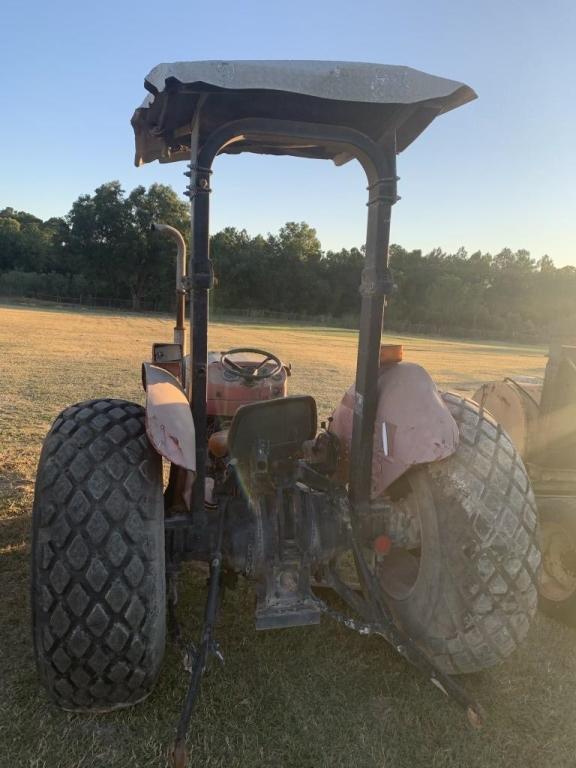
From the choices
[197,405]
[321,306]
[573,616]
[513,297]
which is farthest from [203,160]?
[513,297]

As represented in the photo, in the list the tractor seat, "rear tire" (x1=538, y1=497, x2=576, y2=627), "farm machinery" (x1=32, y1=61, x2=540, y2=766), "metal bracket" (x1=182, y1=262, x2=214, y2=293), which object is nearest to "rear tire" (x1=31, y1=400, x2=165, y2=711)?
"farm machinery" (x1=32, y1=61, x2=540, y2=766)

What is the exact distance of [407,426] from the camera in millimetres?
2377

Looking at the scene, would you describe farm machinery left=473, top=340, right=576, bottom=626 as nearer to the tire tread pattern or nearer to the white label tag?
the tire tread pattern

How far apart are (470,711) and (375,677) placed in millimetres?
490

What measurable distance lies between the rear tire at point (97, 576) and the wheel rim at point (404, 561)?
3.45 feet

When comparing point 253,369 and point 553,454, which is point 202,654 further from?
point 553,454

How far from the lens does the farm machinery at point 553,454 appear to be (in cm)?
321

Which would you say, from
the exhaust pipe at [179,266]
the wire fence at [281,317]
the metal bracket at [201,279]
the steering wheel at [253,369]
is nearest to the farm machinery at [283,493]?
the metal bracket at [201,279]

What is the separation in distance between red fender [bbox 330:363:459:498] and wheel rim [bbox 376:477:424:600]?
128 millimetres

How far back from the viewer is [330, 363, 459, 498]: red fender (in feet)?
7.68

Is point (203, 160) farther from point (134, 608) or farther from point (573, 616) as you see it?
point (573, 616)

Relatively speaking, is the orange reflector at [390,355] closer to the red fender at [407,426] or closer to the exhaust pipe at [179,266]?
the red fender at [407,426]

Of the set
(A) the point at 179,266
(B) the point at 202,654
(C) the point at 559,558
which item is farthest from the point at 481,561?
(A) the point at 179,266

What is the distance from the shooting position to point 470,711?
88.6 inches
